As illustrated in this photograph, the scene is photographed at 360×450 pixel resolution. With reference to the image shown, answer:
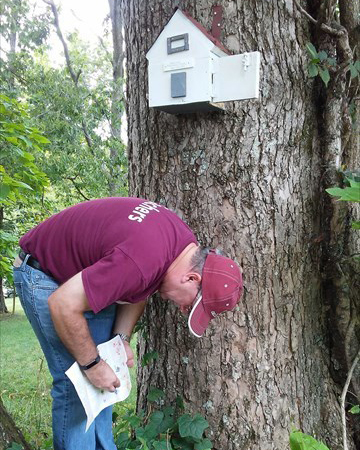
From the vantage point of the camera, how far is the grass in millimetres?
Answer: 3029

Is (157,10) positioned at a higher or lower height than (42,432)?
higher

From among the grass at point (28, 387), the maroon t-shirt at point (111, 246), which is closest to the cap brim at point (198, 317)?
the maroon t-shirt at point (111, 246)

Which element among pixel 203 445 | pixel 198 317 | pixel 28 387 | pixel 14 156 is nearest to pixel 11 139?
pixel 14 156

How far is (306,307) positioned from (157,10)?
1677mm

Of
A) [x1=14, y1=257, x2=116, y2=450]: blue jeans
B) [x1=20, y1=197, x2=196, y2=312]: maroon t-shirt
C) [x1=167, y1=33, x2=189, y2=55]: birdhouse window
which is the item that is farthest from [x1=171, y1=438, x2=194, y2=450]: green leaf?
[x1=167, y1=33, x2=189, y2=55]: birdhouse window

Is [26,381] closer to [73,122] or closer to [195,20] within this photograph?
[195,20]

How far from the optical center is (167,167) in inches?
81.8

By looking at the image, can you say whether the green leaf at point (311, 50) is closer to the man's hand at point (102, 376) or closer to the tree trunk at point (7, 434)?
the man's hand at point (102, 376)

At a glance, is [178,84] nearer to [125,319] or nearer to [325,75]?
[325,75]

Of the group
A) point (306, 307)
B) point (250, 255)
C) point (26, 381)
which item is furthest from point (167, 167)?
point (26, 381)

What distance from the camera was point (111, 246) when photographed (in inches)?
59.7

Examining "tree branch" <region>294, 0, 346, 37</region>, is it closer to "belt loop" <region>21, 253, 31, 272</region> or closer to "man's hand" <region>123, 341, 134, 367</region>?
"belt loop" <region>21, 253, 31, 272</region>

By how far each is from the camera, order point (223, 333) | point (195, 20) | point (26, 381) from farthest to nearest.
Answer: point (26, 381), point (223, 333), point (195, 20)

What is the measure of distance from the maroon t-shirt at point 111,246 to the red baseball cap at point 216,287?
14 centimetres
